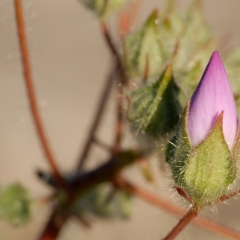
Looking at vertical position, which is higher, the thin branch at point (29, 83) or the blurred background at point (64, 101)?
the thin branch at point (29, 83)

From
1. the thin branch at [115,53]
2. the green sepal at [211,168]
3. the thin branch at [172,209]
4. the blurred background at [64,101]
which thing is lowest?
the blurred background at [64,101]

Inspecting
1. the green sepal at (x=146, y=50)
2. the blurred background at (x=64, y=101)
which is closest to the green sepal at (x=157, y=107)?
the green sepal at (x=146, y=50)

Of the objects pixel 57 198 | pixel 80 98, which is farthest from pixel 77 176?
pixel 80 98

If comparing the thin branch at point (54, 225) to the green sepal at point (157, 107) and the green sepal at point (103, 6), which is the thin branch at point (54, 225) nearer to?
the green sepal at point (157, 107)

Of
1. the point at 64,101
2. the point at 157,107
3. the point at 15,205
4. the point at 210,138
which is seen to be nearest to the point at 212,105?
the point at 210,138

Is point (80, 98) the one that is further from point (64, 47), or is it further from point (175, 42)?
point (175, 42)
